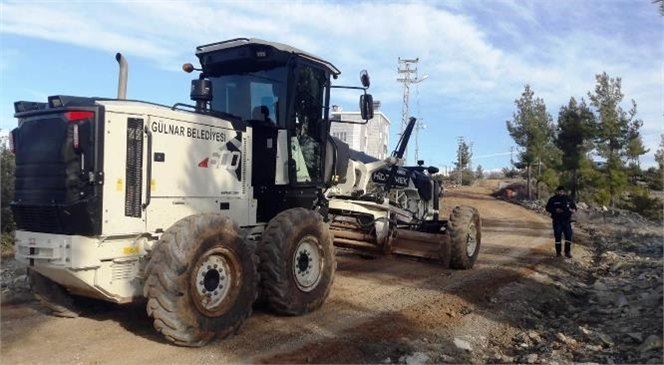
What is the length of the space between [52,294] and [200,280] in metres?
2.05

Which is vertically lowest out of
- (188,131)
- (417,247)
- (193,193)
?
(417,247)

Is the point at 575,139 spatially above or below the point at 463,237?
above

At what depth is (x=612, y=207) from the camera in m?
31.8

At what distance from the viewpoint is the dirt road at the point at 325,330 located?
5652 millimetres

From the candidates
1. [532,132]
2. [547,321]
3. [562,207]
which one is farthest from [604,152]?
[547,321]

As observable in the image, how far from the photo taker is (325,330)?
6.71 m

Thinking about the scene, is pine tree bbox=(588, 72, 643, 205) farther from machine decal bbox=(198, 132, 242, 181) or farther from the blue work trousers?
machine decal bbox=(198, 132, 242, 181)

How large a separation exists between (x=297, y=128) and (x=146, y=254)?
2.95 meters

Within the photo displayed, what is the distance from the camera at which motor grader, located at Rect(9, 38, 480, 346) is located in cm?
559

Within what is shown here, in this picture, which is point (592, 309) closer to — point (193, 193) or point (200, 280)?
point (200, 280)

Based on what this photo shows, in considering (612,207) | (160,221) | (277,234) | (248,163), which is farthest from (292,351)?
(612,207)

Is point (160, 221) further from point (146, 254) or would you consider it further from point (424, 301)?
point (424, 301)

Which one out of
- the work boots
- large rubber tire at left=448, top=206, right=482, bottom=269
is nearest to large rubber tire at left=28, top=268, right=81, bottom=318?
large rubber tire at left=448, top=206, right=482, bottom=269

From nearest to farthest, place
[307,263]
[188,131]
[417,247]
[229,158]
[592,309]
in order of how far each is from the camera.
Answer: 1. [188,131]
2. [229,158]
3. [307,263]
4. [592,309]
5. [417,247]
